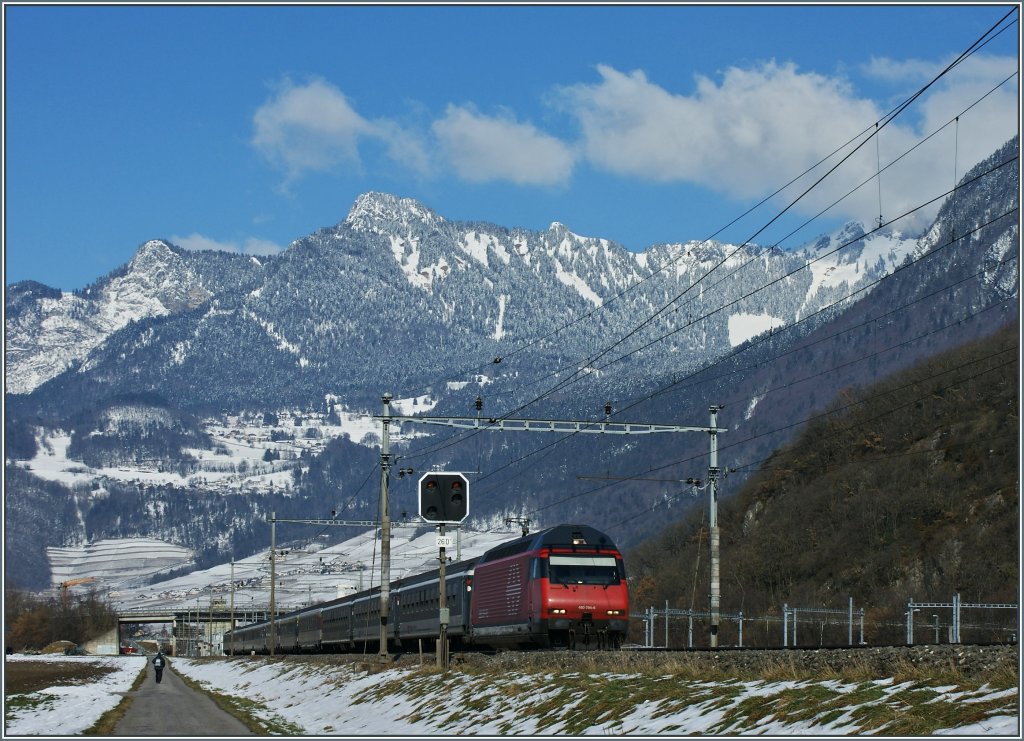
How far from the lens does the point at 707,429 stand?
2133 inches

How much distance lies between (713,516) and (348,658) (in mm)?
17705

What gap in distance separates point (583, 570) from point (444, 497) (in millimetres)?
16326

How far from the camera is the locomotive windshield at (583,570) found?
1929 inches

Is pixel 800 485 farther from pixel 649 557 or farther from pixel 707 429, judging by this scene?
pixel 707 429

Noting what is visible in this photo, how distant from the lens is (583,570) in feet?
163

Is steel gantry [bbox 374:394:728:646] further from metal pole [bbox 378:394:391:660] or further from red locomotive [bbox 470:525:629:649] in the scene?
red locomotive [bbox 470:525:629:649]

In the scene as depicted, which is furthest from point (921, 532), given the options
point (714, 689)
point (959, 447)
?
point (714, 689)

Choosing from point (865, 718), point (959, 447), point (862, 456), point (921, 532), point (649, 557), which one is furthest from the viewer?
point (649, 557)

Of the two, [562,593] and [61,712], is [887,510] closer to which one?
[562,593]

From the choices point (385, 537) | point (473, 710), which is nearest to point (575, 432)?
point (385, 537)

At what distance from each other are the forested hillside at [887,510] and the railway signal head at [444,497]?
148 ft

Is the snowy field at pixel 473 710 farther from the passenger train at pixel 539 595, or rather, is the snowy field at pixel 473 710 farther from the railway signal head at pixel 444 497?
the passenger train at pixel 539 595

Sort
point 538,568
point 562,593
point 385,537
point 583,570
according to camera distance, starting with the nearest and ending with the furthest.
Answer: point 562,593 < point 538,568 < point 583,570 < point 385,537

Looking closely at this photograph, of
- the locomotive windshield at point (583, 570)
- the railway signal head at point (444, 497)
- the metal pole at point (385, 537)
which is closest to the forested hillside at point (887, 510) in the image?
the metal pole at point (385, 537)
